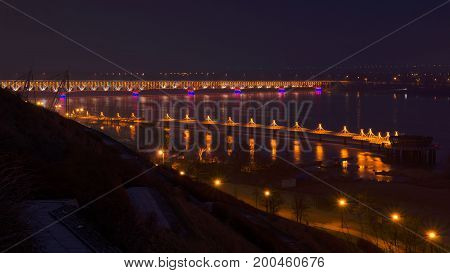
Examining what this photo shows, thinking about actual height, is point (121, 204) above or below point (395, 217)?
above

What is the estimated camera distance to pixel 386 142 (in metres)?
14.3

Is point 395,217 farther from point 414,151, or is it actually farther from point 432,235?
point 414,151

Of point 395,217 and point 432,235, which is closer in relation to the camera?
point 432,235

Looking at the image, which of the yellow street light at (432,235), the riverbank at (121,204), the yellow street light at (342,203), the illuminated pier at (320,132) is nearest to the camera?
the riverbank at (121,204)

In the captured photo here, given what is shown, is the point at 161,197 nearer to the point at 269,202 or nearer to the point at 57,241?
the point at 57,241

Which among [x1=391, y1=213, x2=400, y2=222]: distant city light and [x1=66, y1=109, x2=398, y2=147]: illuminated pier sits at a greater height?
[x1=66, y1=109, x2=398, y2=147]: illuminated pier

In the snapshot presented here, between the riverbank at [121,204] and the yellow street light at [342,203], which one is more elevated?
the riverbank at [121,204]

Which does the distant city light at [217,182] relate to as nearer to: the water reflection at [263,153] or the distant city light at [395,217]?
the water reflection at [263,153]

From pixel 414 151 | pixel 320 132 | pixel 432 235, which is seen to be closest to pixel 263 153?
pixel 414 151

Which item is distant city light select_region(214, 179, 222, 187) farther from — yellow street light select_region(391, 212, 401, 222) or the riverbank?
yellow street light select_region(391, 212, 401, 222)

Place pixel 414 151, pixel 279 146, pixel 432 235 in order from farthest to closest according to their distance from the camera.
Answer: pixel 279 146
pixel 414 151
pixel 432 235

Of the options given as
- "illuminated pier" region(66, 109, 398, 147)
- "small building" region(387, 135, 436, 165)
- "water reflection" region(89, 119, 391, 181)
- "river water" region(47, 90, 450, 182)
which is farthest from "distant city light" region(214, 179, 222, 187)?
"illuminated pier" region(66, 109, 398, 147)

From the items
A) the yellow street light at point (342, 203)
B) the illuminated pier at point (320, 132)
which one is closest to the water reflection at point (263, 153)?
the illuminated pier at point (320, 132)

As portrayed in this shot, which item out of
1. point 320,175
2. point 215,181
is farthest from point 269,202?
point 320,175
